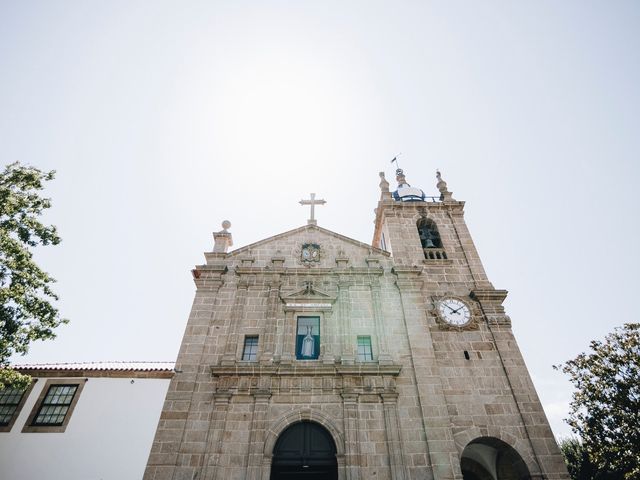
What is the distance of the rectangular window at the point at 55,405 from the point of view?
11.4 metres

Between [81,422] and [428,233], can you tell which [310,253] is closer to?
[428,233]

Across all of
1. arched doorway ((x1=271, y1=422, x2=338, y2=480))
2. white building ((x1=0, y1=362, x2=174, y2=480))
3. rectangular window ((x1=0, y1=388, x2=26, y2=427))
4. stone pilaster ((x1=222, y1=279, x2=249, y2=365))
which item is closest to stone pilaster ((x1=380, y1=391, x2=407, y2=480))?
arched doorway ((x1=271, y1=422, x2=338, y2=480))

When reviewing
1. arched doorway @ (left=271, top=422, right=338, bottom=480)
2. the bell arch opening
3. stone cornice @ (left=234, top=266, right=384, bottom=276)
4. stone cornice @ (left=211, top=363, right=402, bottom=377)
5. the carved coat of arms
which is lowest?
arched doorway @ (left=271, top=422, right=338, bottom=480)

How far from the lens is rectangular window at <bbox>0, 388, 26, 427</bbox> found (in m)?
11.4

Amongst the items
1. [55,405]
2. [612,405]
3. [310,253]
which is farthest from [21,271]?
[612,405]

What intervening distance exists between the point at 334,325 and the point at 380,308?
1.97m

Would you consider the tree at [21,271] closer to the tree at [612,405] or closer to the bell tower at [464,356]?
the bell tower at [464,356]

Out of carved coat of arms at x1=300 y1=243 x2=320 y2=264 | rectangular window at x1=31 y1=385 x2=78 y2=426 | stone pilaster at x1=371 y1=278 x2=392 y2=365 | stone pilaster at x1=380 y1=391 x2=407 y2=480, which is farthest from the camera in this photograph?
carved coat of arms at x1=300 y1=243 x2=320 y2=264

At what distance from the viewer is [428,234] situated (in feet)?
56.6

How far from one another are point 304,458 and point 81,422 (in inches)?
295

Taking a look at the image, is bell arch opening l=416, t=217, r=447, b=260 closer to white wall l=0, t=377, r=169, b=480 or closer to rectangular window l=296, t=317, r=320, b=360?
rectangular window l=296, t=317, r=320, b=360

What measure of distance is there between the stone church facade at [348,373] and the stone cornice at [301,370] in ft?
0.15

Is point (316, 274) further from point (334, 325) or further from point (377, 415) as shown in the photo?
point (377, 415)

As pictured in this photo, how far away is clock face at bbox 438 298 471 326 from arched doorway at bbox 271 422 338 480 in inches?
251
